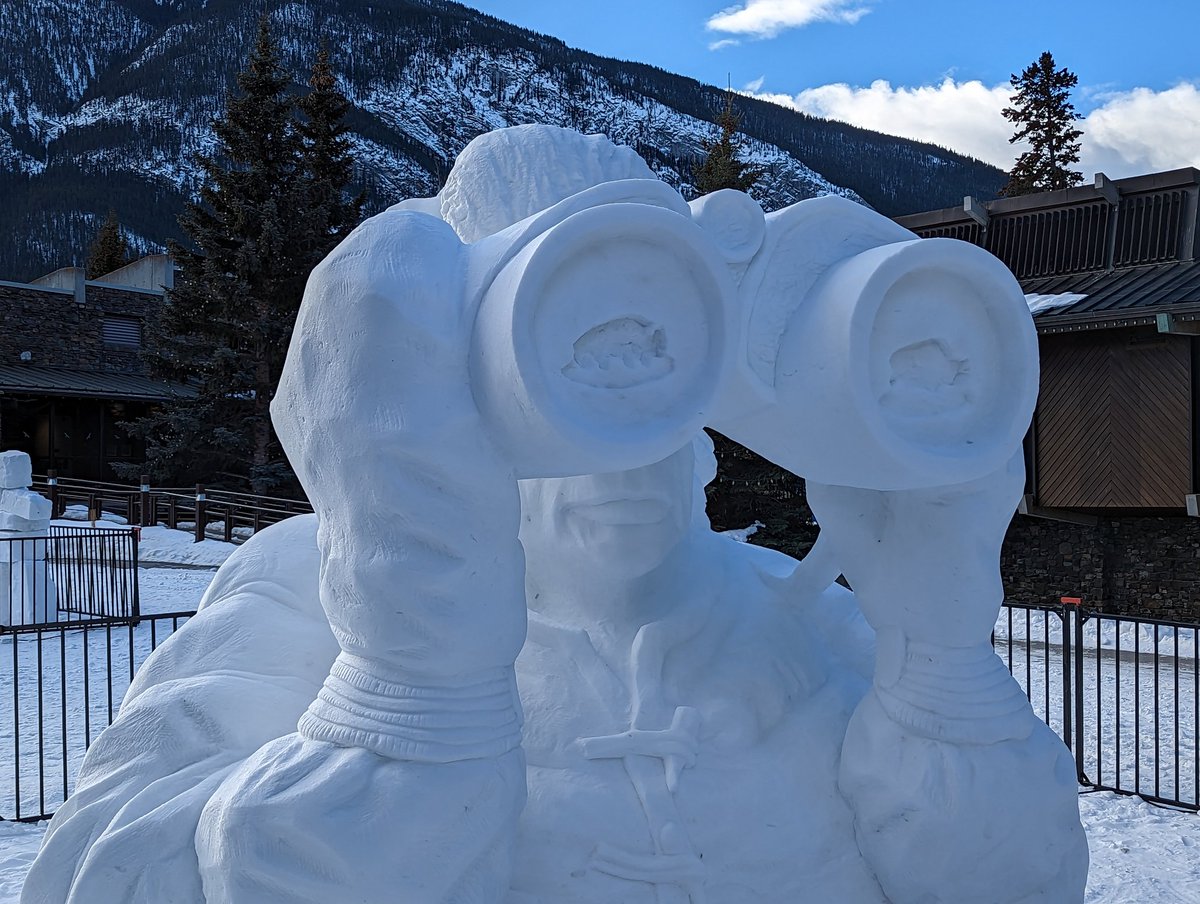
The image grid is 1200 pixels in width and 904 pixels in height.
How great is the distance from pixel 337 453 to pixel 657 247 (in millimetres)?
470

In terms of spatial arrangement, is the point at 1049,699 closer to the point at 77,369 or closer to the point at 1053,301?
the point at 1053,301

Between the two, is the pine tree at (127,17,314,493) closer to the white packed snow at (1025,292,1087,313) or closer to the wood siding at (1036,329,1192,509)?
the white packed snow at (1025,292,1087,313)

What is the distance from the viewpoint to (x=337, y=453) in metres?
1.35

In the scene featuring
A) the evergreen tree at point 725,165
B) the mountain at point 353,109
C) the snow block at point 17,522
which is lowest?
the snow block at point 17,522

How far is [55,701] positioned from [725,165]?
40.6 ft

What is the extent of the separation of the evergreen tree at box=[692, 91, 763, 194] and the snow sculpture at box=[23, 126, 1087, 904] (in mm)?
15224

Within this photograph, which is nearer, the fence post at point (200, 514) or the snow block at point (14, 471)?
the snow block at point (14, 471)

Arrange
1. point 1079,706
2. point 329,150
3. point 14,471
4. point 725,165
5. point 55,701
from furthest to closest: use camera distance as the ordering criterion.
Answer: point 329,150, point 725,165, point 14,471, point 55,701, point 1079,706

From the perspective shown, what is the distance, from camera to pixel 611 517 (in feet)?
5.73

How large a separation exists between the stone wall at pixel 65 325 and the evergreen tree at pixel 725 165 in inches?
576

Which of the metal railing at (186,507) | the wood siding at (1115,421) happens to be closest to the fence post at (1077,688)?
the wood siding at (1115,421)

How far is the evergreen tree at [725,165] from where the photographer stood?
16.8 m

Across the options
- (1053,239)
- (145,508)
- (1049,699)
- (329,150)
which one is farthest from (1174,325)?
(145,508)

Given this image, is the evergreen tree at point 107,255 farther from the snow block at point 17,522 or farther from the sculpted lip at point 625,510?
the sculpted lip at point 625,510
